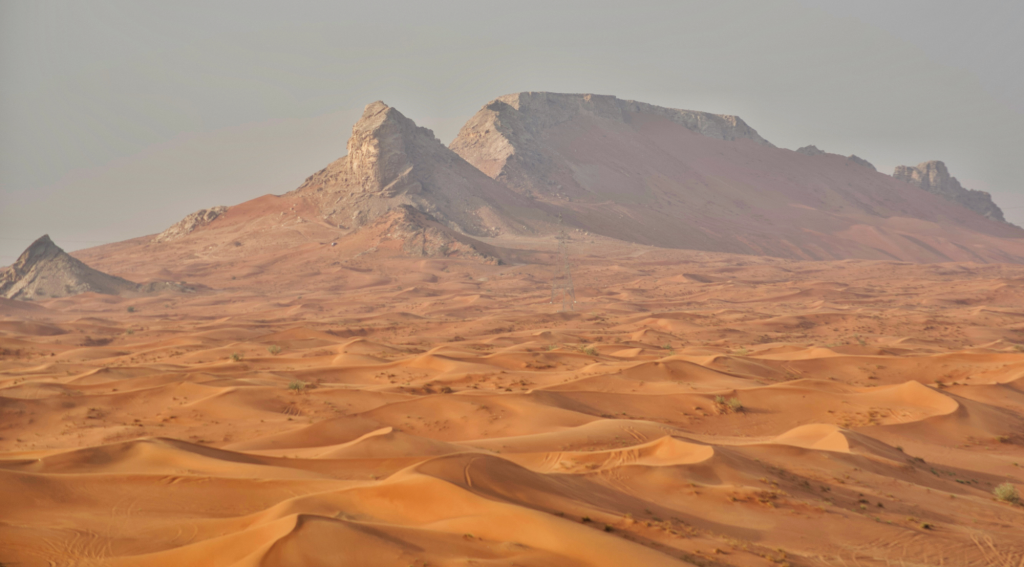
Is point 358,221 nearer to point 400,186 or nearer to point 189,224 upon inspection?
point 400,186

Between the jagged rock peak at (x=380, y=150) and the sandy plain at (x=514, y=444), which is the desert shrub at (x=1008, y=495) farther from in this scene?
the jagged rock peak at (x=380, y=150)

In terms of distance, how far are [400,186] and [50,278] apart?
33.1 meters

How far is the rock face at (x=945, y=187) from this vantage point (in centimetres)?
12761

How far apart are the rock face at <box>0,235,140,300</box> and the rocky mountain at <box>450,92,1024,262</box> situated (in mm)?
48107

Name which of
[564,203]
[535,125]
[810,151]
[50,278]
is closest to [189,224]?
[50,278]

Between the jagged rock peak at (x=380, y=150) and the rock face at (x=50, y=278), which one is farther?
the jagged rock peak at (x=380, y=150)

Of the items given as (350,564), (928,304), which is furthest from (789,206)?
(350,564)

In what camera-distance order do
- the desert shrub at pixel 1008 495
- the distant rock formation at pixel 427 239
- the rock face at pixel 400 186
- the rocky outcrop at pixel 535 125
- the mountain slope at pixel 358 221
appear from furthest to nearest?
the rocky outcrop at pixel 535 125, the rock face at pixel 400 186, the distant rock formation at pixel 427 239, the mountain slope at pixel 358 221, the desert shrub at pixel 1008 495

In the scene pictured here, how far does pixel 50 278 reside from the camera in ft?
158

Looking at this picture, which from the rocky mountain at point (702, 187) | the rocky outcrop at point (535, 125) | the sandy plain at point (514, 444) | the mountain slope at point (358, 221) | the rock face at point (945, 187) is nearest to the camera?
the sandy plain at point (514, 444)

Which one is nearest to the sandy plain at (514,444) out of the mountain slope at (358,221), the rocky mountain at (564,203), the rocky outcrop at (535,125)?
the mountain slope at (358,221)

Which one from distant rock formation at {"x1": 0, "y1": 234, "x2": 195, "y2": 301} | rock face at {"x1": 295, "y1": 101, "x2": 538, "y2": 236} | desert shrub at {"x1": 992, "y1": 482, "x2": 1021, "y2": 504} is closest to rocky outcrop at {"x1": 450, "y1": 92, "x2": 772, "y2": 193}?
rock face at {"x1": 295, "y1": 101, "x2": 538, "y2": 236}

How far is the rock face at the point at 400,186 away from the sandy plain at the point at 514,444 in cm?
4096

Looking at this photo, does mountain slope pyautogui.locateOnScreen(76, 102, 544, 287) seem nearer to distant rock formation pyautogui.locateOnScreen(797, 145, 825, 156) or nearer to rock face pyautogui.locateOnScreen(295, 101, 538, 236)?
rock face pyautogui.locateOnScreen(295, 101, 538, 236)
